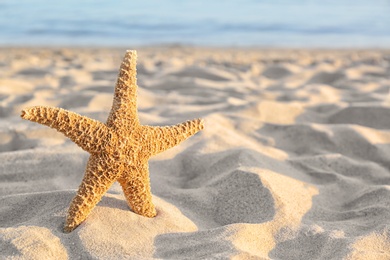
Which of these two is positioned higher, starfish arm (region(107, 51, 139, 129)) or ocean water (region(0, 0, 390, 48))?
starfish arm (region(107, 51, 139, 129))

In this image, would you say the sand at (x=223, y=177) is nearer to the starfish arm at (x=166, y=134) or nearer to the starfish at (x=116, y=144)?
the starfish at (x=116, y=144)

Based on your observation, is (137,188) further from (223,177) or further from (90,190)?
(223,177)

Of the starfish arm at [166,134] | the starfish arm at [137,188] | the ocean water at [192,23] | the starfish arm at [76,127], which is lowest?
the ocean water at [192,23]

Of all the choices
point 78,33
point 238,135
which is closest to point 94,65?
point 238,135


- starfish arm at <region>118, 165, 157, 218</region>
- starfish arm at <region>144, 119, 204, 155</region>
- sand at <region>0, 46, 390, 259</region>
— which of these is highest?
starfish arm at <region>144, 119, 204, 155</region>

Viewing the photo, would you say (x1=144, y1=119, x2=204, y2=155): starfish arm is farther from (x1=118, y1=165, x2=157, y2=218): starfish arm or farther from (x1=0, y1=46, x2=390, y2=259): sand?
(x1=0, y1=46, x2=390, y2=259): sand

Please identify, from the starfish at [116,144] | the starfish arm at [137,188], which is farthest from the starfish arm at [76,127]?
the starfish arm at [137,188]

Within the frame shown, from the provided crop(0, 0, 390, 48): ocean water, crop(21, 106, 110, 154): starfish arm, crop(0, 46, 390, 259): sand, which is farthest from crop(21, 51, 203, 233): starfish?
crop(0, 0, 390, 48): ocean water
